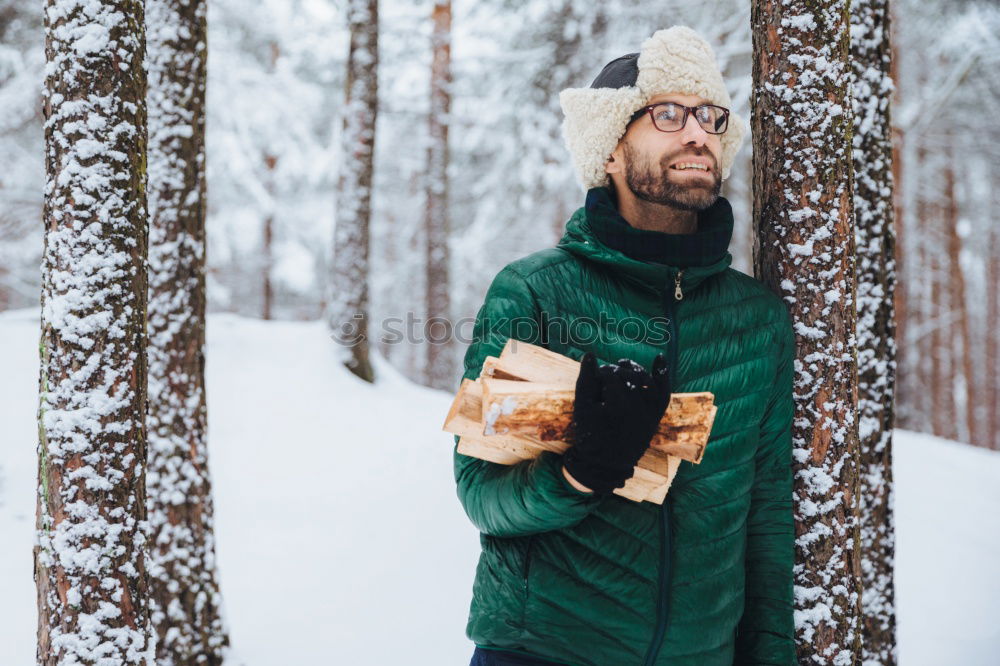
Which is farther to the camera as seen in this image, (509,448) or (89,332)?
(89,332)

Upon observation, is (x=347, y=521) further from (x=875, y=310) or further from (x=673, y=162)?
(x=673, y=162)

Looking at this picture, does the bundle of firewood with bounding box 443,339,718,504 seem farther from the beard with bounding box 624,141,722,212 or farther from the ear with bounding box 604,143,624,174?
the ear with bounding box 604,143,624,174

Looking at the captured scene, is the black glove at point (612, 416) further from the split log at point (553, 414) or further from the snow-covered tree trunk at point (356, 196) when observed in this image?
the snow-covered tree trunk at point (356, 196)

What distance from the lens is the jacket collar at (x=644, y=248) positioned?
189 centimetres

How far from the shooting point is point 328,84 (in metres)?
14.9

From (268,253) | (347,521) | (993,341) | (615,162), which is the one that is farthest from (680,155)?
(993,341)

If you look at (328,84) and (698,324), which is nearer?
(698,324)

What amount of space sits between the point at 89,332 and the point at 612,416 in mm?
1792

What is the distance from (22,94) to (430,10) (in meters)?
A: 6.61

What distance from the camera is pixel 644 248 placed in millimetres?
1894

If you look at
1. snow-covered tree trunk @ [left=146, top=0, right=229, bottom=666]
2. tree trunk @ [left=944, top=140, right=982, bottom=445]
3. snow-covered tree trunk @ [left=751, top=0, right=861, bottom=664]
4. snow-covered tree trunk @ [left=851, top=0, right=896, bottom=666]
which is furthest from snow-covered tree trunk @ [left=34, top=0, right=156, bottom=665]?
tree trunk @ [left=944, top=140, right=982, bottom=445]

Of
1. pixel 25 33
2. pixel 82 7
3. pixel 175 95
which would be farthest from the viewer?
pixel 25 33

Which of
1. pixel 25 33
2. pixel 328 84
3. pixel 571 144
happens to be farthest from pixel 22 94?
pixel 571 144

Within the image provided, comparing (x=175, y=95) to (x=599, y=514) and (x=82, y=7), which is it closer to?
(x=82, y=7)
